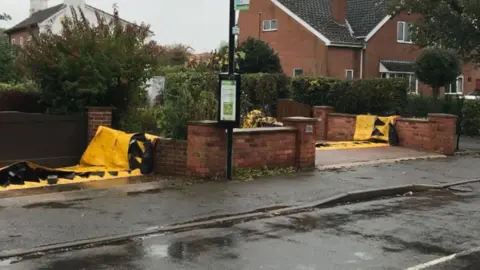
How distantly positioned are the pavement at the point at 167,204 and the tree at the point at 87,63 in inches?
146

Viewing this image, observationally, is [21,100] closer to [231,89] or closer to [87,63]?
[87,63]

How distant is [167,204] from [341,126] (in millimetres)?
11939

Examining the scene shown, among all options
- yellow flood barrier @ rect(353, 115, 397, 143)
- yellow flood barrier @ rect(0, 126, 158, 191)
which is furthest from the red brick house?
yellow flood barrier @ rect(0, 126, 158, 191)

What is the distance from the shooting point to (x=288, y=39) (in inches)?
1511

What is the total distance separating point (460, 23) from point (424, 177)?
10603 millimetres

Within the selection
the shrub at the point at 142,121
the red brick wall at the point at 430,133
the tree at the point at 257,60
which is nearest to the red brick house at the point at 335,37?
the tree at the point at 257,60

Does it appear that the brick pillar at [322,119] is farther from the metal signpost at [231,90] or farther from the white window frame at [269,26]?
the white window frame at [269,26]

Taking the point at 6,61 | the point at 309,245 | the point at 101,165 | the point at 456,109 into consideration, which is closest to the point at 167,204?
the point at 309,245

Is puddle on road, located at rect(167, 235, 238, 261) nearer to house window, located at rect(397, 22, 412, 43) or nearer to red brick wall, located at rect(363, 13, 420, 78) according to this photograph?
red brick wall, located at rect(363, 13, 420, 78)

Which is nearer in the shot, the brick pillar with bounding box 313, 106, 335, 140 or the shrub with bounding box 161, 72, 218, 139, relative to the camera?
the shrub with bounding box 161, 72, 218, 139

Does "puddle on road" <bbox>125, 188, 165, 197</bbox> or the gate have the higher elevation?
the gate

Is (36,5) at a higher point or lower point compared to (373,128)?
higher

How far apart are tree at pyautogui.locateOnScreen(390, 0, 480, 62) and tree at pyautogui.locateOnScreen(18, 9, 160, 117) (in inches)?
480

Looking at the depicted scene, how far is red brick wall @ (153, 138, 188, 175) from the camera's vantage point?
39.1ft
